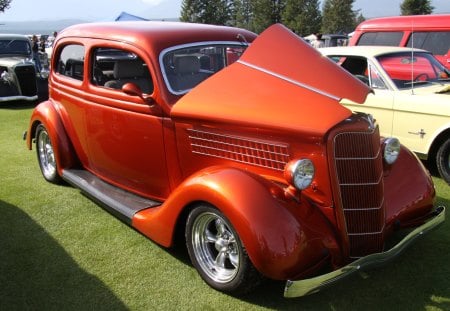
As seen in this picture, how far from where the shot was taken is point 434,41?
8805mm

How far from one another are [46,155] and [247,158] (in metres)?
3.19

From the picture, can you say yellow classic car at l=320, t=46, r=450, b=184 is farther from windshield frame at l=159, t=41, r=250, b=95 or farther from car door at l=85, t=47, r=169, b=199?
car door at l=85, t=47, r=169, b=199

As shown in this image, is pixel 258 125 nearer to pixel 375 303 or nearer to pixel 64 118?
pixel 375 303

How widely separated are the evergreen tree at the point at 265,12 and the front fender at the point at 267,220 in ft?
183

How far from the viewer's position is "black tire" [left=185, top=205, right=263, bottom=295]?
2832 millimetres

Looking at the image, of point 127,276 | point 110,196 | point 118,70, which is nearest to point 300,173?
point 127,276

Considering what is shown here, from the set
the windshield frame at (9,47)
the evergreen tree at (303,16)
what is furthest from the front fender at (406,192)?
the evergreen tree at (303,16)

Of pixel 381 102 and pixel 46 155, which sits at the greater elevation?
pixel 381 102

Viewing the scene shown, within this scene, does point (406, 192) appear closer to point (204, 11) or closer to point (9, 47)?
point (9, 47)

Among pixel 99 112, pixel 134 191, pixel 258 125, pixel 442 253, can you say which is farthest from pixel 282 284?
pixel 99 112

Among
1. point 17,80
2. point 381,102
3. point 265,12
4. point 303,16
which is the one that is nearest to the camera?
point 381,102

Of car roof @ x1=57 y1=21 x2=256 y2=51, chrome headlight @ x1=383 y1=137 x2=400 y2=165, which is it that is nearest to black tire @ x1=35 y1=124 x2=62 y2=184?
car roof @ x1=57 y1=21 x2=256 y2=51

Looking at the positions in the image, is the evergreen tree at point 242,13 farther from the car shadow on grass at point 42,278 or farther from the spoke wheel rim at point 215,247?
the spoke wheel rim at point 215,247

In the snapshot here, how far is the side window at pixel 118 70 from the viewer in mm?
3971
